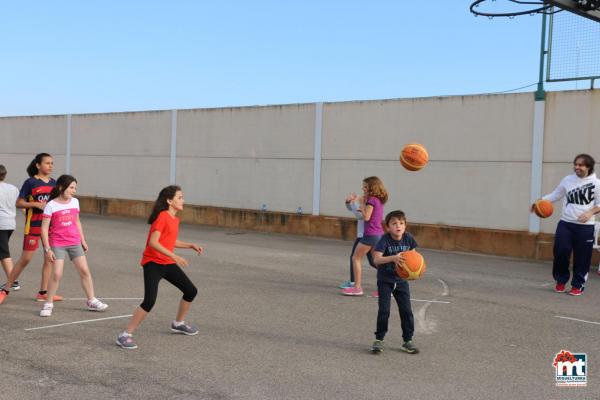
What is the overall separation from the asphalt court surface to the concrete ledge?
2883 millimetres

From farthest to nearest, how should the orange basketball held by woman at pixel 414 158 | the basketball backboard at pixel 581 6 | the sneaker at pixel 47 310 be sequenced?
the basketball backboard at pixel 581 6 → the orange basketball held by woman at pixel 414 158 → the sneaker at pixel 47 310

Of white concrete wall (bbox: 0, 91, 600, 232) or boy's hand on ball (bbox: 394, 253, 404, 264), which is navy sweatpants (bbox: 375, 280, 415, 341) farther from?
white concrete wall (bbox: 0, 91, 600, 232)

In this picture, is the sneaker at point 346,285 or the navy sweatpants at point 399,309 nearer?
the navy sweatpants at point 399,309

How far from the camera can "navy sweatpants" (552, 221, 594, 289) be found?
30.5ft

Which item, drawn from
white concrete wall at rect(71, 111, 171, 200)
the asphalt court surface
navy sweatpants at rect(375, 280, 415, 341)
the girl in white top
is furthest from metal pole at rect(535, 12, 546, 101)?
white concrete wall at rect(71, 111, 171, 200)

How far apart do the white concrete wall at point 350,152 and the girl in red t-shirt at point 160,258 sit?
10091 mm

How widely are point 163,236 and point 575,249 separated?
20.5 ft

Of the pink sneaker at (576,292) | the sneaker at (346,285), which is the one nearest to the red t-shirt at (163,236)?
the sneaker at (346,285)

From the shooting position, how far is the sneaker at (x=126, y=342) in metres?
5.97

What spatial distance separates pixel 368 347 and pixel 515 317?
8.01 ft

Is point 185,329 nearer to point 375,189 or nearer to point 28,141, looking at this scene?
point 375,189

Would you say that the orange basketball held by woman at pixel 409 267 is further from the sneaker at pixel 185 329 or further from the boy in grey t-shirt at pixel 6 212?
the boy in grey t-shirt at pixel 6 212

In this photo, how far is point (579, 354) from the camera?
607 centimetres

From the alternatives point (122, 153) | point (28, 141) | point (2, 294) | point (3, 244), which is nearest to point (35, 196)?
point (3, 244)
